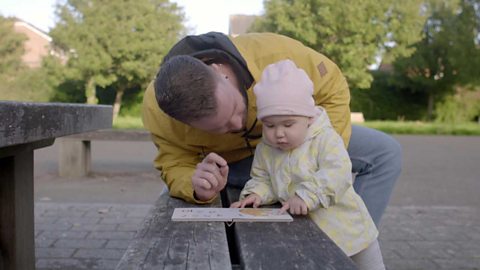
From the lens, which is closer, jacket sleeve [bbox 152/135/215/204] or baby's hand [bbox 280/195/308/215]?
baby's hand [bbox 280/195/308/215]

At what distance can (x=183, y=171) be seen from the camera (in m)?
2.38

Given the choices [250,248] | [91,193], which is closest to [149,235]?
[250,248]

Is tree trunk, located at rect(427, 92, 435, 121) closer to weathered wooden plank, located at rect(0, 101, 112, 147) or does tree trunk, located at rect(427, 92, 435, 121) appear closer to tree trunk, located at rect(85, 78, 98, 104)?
tree trunk, located at rect(85, 78, 98, 104)

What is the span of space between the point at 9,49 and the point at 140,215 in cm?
2622

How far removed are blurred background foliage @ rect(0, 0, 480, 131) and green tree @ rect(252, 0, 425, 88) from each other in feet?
0.16

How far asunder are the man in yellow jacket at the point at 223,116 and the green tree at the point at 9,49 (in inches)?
1094

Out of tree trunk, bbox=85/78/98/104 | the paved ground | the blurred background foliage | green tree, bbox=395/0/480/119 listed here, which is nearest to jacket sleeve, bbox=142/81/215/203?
the paved ground

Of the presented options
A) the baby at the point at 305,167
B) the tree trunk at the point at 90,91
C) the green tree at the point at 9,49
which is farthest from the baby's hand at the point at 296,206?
the green tree at the point at 9,49

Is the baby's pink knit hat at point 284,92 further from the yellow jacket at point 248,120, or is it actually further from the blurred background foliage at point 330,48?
the blurred background foliage at point 330,48

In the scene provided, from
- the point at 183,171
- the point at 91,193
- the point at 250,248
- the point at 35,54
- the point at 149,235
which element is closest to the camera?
the point at 250,248

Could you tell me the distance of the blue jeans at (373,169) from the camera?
274cm

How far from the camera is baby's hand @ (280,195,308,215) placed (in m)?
1.95

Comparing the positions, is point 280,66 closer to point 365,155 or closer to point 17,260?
point 365,155

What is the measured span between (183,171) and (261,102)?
0.55 metres
